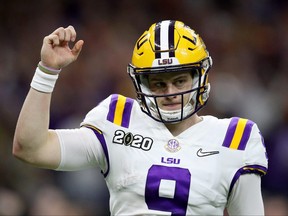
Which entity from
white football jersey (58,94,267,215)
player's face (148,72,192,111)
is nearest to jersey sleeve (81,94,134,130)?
white football jersey (58,94,267,215)

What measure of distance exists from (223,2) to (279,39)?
842mm

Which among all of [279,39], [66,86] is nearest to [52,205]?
[66,86]

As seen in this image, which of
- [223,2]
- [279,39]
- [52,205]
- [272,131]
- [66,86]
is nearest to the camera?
[52,205]

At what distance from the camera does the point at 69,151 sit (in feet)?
10.4

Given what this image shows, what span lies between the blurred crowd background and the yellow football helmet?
234cm

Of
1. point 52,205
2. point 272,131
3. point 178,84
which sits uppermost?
point 178,84

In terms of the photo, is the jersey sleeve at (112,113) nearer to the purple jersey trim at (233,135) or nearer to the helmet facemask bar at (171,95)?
the helmet facemask bar at (171,95)

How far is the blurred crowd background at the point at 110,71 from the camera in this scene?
585 centimetres

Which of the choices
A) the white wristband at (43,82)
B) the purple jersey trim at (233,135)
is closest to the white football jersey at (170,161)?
the purple jersey trim at (233,135)

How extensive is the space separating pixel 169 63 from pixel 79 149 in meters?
0.46

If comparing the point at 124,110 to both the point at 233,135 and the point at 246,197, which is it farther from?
the point at 246,197

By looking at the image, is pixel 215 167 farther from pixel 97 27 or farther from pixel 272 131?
pixel 97 27

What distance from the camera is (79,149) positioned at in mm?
3195

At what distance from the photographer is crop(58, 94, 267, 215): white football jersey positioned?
3090mm
